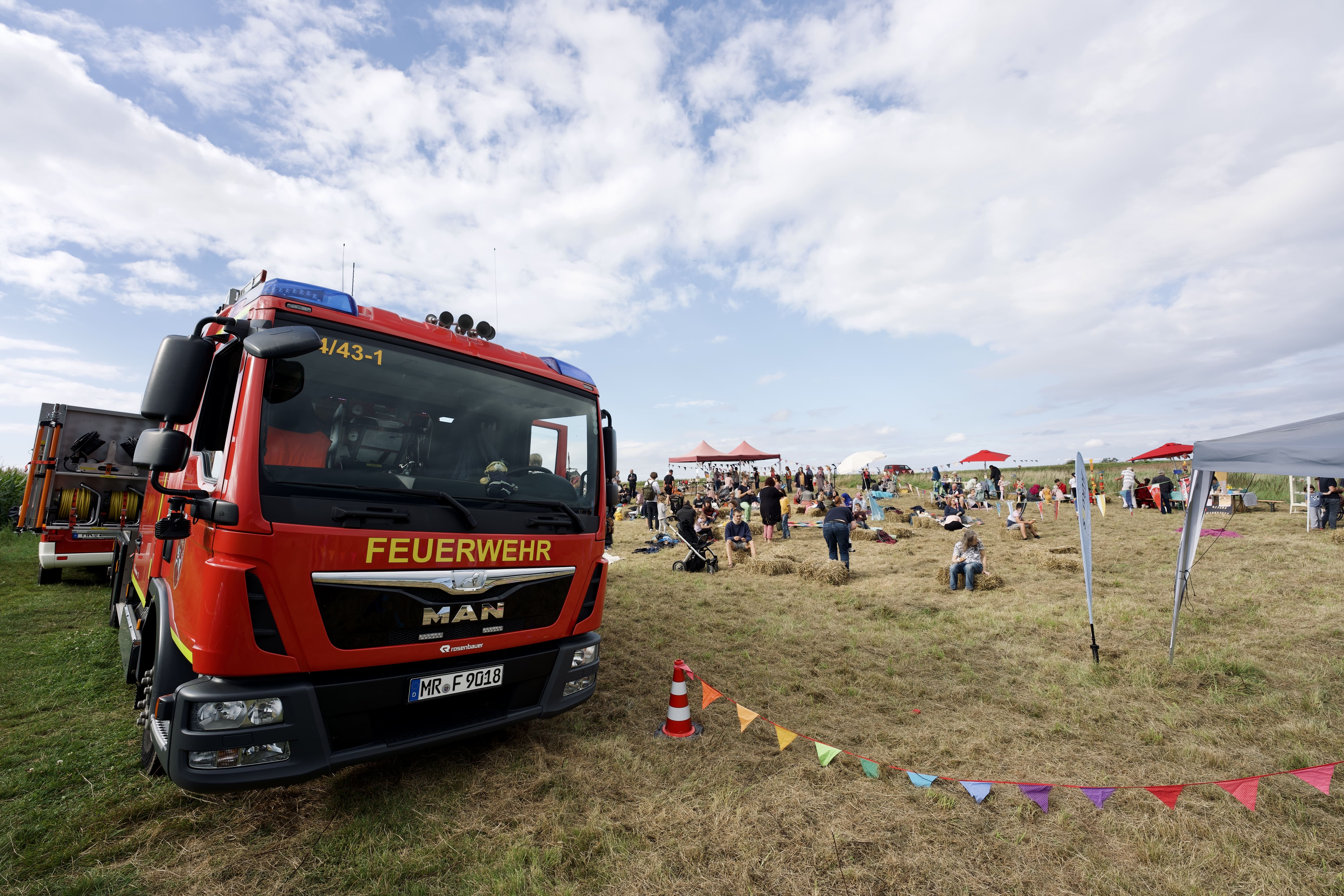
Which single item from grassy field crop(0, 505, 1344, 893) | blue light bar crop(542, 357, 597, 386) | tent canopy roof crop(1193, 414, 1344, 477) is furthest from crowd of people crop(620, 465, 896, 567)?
blue light bar crop(542, 357, 597, 386)

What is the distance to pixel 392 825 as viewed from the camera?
2.89 meters

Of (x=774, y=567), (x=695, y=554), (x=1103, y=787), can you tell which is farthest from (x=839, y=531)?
(x=1103, y=787)

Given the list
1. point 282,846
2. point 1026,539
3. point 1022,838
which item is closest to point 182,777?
point 282,846

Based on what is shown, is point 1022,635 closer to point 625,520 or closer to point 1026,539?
point 1026,539

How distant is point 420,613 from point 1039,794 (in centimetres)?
356

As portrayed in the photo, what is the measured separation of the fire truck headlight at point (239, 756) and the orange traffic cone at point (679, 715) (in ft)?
7.86

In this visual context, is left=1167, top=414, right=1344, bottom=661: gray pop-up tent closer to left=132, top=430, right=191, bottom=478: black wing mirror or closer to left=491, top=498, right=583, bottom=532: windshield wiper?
left=491, top=498, right=583, bottom=532: windshield wiper

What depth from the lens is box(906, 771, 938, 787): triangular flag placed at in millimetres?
3338

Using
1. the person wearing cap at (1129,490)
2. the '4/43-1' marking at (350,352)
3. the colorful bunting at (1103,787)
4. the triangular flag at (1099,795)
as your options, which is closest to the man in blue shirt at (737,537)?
the colorful bunting at (1103,787)

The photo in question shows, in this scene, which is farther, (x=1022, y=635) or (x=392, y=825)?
(x=1022, y=635)

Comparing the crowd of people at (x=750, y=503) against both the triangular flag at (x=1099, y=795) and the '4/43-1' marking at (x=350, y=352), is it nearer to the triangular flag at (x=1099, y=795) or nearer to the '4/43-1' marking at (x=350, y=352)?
the triangular flag at (x=1099, y=795)

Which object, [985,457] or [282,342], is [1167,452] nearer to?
[985,457]

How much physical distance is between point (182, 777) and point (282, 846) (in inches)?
26.3

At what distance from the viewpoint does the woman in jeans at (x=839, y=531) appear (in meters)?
10.3
